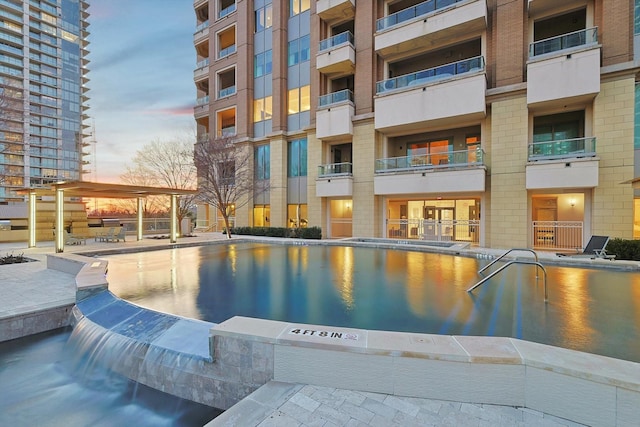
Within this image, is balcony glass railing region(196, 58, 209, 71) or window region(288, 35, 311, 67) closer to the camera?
window region(288, 35, 311, 67)

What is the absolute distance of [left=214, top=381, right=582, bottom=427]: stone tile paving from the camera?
246 centimetres

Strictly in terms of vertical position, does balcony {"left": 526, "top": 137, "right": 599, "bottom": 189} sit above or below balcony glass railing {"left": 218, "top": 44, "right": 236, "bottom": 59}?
below

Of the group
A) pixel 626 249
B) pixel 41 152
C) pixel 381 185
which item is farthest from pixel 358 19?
pixel 41 152

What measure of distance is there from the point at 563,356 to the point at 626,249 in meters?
11.0

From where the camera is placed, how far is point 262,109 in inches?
947

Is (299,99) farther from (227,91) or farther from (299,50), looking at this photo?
(227,91)

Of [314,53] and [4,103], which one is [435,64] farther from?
[4,103]

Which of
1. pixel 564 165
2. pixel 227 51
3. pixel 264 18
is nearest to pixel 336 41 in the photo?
pixel 264 18

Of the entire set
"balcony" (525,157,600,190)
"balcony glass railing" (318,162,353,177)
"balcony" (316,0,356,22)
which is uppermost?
"balcony" (316,0,356,22)

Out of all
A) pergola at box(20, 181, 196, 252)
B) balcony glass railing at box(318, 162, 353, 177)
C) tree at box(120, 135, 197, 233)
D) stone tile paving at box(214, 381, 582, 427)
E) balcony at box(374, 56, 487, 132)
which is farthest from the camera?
tree at box(120, 135, 197, 233)

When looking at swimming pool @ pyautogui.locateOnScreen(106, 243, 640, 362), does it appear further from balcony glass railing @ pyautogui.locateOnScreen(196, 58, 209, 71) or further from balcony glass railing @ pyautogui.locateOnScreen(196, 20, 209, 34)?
balcony glass railing @ pyautogui.locateOnScreen(196, 20, 209, 34)

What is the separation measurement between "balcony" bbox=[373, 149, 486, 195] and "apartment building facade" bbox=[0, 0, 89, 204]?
63568 mm

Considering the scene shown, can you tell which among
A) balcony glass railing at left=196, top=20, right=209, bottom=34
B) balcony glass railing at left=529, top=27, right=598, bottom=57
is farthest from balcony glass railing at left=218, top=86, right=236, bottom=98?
balcony glass railing at left=529, top=27, right=598, bottom=57

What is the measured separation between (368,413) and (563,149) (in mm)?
15928
